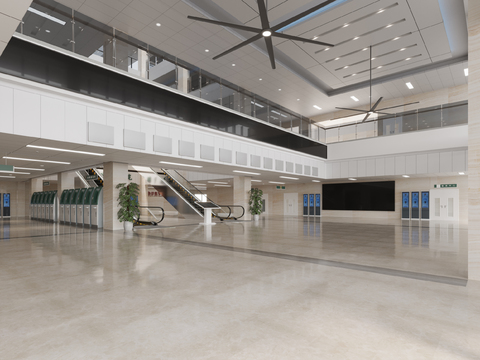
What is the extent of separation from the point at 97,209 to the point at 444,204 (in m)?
21.6

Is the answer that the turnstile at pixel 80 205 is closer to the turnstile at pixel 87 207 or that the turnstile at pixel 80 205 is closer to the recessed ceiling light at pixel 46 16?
the turnstile at pixel 87 207

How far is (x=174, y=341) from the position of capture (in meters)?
2.74

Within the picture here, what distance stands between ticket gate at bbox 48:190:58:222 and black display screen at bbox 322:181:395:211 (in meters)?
20.2

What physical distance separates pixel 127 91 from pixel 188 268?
24.0ft

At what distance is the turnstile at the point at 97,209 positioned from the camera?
13.9 metres

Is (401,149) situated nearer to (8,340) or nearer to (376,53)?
(376,53)

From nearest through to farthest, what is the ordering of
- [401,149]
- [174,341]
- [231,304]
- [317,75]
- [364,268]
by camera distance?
[174,341] < [231,304] < [364,268] < [317,75] < [401,149]

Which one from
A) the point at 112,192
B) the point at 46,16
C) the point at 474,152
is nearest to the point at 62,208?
the point at 112,192

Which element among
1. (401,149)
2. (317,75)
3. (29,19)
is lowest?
(401,149)

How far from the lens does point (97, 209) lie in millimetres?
13938

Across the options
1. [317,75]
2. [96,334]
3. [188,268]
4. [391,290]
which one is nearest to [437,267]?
[391,290]

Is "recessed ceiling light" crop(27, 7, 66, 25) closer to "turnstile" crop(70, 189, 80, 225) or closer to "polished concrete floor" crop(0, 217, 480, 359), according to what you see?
"polished concrete floor" crop(0, 217, 480, 359)

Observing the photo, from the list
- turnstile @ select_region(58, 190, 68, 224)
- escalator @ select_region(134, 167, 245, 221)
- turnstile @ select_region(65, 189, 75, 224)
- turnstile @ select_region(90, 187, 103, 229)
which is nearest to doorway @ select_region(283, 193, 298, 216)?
escalator @ select_region(134, 167, 245, 221)

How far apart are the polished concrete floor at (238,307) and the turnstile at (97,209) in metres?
7.18
